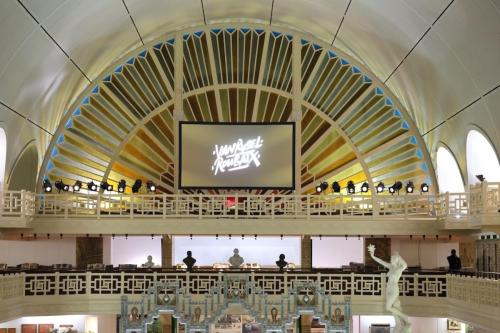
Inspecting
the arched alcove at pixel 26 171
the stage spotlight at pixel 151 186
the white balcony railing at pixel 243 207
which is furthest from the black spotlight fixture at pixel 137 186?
the arched alcove at pixel 26 171

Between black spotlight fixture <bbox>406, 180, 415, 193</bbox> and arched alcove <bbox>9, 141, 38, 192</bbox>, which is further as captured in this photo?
arched alcove <bbox>9, 141, 38, 192</bbox>

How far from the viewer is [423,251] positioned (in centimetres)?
3741

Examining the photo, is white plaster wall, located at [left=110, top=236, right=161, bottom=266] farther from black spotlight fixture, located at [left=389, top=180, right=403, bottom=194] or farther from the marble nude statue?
the marble nude statue

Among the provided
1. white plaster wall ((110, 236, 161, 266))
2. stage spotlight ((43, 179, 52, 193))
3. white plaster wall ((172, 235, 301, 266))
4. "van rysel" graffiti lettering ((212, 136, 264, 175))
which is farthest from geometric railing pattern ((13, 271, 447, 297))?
white plaster wall ((172, 235, 301, 266))

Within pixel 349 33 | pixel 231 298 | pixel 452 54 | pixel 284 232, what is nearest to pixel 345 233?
pixel 284 232

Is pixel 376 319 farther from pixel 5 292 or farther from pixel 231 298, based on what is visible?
pixel 5 292

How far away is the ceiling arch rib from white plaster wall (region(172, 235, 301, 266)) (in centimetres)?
629

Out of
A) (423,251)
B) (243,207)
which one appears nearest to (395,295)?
(243,207)

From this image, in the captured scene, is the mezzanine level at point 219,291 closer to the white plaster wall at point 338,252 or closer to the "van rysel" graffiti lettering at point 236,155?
the "van rysel" graffiti lettering at point 236,155

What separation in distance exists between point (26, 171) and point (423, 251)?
17.5 metres

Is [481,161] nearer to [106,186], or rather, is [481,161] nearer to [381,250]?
[381,250]

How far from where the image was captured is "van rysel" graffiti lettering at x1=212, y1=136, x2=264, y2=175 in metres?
31.0

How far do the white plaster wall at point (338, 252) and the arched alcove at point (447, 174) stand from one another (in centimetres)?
649

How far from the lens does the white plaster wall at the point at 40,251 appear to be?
114 ft
